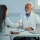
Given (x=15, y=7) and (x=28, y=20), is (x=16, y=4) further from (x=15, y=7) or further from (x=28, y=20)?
(x=28, y=20)

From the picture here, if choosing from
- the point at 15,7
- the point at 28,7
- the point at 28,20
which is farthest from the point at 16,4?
the point at 28,20

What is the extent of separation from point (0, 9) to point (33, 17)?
43.5 inches

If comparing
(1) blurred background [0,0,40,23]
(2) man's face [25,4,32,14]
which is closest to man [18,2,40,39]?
(2) man's face [25,4,32,14]

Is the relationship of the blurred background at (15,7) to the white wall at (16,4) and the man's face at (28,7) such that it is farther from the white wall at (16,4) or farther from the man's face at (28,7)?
the man's face at (28,7)

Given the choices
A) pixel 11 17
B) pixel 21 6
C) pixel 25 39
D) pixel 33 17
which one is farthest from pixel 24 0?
pixel 25 39

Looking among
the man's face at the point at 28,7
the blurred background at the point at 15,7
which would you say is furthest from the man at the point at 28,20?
the blurred background at the point at 15,7

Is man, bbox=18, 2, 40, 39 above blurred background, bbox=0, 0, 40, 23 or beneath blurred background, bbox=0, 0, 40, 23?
beneath

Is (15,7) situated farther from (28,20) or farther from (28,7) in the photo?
(28,20)

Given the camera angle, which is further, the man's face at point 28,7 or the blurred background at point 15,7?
the blurred background at point 15,7

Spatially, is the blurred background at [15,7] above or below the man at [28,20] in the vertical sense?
above

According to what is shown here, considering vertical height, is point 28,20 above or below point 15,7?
below

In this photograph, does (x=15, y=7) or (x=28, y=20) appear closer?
(x=28, y=20)

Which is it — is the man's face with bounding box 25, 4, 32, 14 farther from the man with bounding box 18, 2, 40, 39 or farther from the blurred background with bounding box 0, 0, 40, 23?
the blurred background with bounding box 0, 0, 40, 23

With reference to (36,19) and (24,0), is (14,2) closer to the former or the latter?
(24,0)
